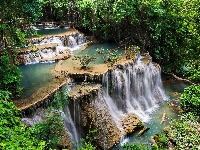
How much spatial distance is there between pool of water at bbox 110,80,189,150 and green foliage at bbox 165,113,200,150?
84 centimetres

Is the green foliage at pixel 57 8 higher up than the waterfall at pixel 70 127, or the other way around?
the green foliage at pixel 57 8

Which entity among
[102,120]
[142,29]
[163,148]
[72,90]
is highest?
[142,29]

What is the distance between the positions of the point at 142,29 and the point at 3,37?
910 centimetres

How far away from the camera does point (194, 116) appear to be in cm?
1097

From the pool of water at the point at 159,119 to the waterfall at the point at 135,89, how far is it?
1.07ft

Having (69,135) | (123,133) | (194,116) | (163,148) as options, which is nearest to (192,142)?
(163,148)

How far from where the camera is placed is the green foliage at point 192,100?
11.3m

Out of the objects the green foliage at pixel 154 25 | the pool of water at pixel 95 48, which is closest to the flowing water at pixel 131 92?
the pool of water at pixel 95 48

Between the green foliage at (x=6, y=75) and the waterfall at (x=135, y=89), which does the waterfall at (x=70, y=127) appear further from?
the green foliage at (x=6, y=75)

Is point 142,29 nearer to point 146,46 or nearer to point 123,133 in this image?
point 146,46

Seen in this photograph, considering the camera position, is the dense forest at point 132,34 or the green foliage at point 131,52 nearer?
the dense forest at point 132,34

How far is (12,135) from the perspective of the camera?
5113 millimetres

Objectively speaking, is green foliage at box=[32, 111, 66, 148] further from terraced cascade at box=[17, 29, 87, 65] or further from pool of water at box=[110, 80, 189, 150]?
terraced cascade at box=[17, 29, 87, 65]

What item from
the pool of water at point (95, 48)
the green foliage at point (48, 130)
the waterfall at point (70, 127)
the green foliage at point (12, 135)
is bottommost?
the waterfall at point (70, 127)
